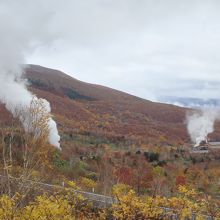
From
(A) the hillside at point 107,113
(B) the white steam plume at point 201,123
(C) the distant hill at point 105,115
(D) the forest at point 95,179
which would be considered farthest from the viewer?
(B) the white steam plume at point 201,123

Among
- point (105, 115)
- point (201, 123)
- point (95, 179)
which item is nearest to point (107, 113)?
point (105, 115)

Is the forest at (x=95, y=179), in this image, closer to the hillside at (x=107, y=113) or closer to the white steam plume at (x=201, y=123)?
the hillside at (x=107, y=113)

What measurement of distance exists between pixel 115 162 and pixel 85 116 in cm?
6650

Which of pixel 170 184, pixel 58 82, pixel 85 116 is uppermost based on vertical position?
pixel 58 82

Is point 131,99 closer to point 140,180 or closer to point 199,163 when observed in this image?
point 199,163

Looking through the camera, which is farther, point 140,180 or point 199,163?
point 199,163

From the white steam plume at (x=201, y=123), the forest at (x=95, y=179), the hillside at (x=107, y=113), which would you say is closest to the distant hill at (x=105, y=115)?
the hillside at (x=107, y=113)

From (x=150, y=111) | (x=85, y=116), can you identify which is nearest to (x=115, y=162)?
(x=85, y=116)

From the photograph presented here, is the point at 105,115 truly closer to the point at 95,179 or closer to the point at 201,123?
the point at 201,123

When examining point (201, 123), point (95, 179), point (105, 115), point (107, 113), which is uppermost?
point (107, 113)

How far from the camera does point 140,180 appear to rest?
121 ft

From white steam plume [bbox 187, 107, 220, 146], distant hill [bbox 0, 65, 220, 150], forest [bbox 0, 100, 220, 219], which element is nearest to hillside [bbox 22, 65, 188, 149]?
distant hill [bbox 0, 65, 220, 150]

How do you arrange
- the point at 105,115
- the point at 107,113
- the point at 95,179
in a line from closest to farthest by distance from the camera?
the point at 95,179 < the point at 105,115 < the point at 107,113

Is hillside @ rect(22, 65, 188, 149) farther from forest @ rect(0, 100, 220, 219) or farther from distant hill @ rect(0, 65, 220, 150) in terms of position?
forest @ rect(0, 100, 220, 219)
